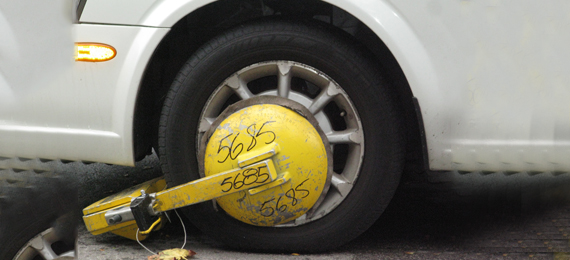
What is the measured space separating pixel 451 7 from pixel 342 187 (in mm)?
839

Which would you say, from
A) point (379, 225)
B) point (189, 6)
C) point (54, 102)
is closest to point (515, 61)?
point (379, 225)

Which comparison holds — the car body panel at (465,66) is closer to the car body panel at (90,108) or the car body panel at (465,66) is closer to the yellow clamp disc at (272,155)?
the car body panel at (90,108)

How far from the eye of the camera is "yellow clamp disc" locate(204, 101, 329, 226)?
221cm

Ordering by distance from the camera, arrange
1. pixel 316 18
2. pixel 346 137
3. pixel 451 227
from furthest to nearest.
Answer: pixel 451 227 → pixel 316 18 → pixel 346 137

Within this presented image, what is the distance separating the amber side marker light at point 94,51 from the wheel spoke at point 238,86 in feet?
1.56

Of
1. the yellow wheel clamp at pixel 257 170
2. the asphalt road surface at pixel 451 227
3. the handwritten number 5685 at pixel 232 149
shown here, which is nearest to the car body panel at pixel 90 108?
the asphalt road surface at pixel 451 227

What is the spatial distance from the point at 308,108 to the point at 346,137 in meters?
0.20

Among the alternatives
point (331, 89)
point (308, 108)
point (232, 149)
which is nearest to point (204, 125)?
point (232, 149)

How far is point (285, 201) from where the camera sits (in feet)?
7.47

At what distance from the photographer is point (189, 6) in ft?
7.11

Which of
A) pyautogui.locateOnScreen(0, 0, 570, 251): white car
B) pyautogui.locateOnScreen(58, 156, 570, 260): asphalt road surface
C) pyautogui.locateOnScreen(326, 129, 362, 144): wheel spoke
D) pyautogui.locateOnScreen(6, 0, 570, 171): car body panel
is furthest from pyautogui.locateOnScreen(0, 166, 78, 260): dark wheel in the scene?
pyautogui.locateOnScreen(326, 129, 362, 144): wheel spoke

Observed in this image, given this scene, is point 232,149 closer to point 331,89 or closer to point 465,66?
point 331,89

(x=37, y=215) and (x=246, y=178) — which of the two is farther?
(x=246, y=178)

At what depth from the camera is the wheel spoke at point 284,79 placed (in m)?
2.28
